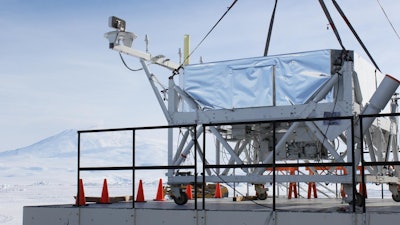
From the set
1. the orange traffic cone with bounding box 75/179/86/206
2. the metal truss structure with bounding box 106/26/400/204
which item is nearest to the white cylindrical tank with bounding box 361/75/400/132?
the metal truss structure with bounding box 106/26/400/204

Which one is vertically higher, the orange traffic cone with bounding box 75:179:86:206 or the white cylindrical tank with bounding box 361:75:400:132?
the white cylindrical tank with bounding box 361:75:400:132

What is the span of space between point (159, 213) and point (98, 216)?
4.34 feet


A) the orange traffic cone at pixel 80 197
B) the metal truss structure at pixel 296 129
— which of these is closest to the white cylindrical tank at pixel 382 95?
the metal truss structure at pixel 296 129

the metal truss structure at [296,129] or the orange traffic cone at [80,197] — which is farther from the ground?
the metal truss structure at [296,129]

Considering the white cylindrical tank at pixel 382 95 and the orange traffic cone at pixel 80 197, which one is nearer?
the white cylindrical tank at pixel 382 95

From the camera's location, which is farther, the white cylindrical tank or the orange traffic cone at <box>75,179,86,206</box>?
the orange traffic cone at <box>75,179,86,206</box>

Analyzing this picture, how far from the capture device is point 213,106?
11.6 meters

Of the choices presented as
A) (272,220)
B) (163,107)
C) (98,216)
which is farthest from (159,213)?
(163,107)

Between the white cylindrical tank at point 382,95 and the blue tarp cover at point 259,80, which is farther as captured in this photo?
the blue tarp cover at point 259,80

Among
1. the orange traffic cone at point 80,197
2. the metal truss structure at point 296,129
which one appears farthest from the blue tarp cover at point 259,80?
the orange traffic cone at point 80,197

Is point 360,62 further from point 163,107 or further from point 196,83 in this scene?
point 163,107

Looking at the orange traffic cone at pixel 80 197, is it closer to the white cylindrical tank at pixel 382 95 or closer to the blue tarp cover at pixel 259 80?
the blue tarp cover at pixel 259 80

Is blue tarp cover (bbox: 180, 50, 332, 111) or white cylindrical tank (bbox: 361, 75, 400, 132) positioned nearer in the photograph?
white cylindrical tank (bbox: 361, 75, 400, 132)

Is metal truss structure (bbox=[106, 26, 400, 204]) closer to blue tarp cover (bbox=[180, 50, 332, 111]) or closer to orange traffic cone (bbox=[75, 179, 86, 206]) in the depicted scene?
blue tarp cover (bbox=[180, 50, 332, 111])
